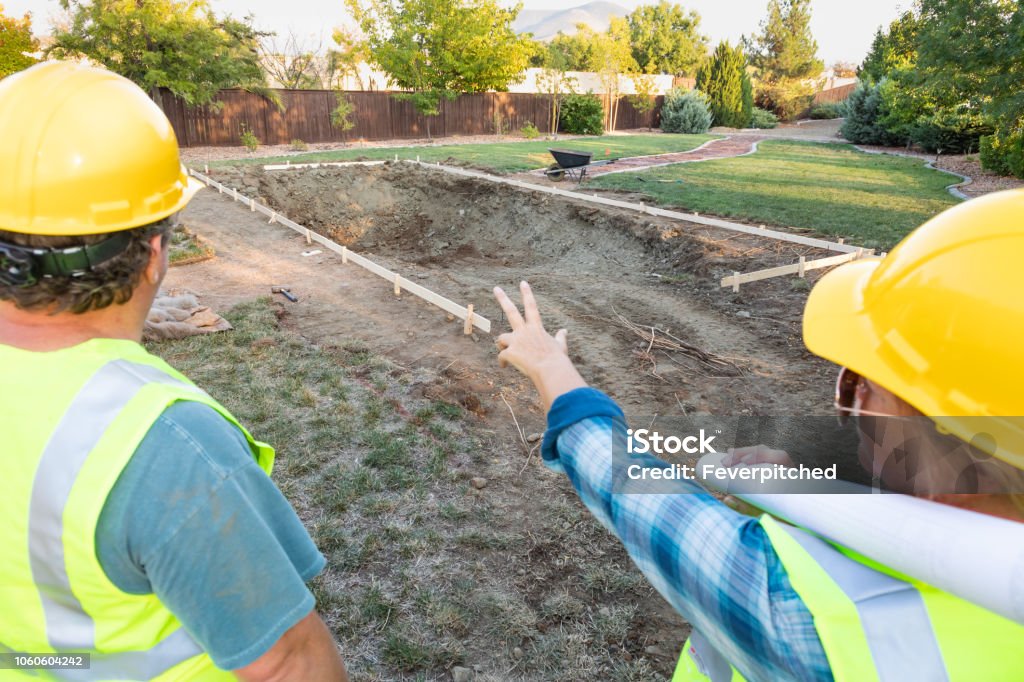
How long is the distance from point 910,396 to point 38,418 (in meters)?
1.46

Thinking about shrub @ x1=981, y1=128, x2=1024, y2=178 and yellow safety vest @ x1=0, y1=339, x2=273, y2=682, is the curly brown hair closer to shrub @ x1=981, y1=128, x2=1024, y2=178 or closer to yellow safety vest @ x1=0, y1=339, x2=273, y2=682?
yellow safety vest @ x1=0, y1=339, x2=273, y2=682

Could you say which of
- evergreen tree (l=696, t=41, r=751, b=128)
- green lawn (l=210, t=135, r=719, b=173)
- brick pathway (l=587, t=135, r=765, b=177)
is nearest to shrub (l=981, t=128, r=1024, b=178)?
brick pathway (l=587, t=135, r=765, b=177)

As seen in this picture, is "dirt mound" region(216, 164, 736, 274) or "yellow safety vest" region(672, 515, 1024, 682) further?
"dirt mound" region(216, 164, 736, 274)

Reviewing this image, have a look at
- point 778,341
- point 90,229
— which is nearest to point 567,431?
point 90,229

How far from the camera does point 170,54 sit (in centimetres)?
2155

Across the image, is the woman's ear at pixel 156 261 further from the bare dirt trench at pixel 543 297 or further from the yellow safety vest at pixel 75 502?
the bare dirt trench at pixel 543 297

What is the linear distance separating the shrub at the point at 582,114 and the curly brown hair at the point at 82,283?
38.0 meters

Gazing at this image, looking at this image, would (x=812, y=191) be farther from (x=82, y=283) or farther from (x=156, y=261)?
(x=82, y=283)

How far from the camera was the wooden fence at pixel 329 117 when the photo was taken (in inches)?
961

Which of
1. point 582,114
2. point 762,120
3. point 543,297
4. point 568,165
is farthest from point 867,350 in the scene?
point 762,120

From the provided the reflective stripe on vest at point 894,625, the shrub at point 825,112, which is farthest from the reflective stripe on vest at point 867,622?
the shrub at point 825,112

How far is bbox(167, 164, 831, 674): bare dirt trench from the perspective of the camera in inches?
221

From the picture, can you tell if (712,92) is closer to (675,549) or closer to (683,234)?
(683,234)

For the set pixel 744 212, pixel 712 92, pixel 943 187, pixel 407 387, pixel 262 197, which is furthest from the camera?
pixel 712 92
